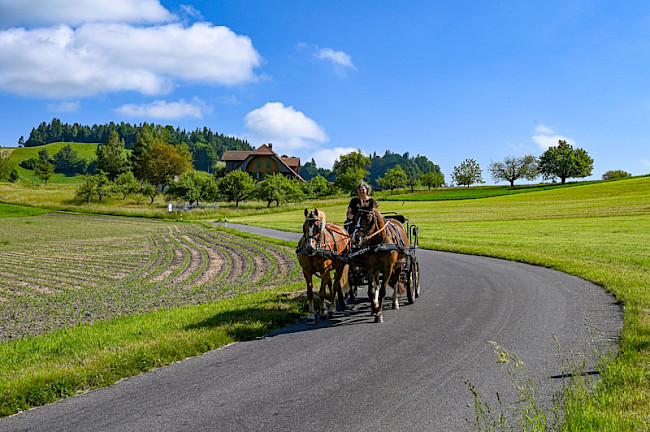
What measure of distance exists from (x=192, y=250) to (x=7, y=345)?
59.3 ft

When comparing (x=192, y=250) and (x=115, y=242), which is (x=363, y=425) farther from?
(x=115, y=242)

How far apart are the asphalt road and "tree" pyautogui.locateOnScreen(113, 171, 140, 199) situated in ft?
310

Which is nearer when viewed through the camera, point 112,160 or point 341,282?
point 341,282

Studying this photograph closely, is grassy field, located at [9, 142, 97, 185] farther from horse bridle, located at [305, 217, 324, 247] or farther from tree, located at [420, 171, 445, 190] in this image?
horse bridle, located at [305, 217, 324, 247]

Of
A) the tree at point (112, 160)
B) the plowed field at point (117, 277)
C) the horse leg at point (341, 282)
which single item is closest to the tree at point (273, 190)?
the tree at point (112, 160)

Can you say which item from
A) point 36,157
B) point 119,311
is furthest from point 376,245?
point 36,157

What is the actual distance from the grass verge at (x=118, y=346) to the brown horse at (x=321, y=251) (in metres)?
0.97

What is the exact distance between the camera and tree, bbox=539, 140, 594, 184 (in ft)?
354

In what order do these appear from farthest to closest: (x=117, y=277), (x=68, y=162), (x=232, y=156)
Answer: (x=68, y=162)
(x=232, y=156)
(x=117, y=277)

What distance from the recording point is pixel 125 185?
9412 centimetres

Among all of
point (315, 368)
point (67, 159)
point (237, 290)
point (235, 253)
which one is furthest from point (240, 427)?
point (67, 159)

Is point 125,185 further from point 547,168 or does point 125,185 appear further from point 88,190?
point 547,168

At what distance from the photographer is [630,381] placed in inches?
209

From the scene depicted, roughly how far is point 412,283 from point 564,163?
113 m
